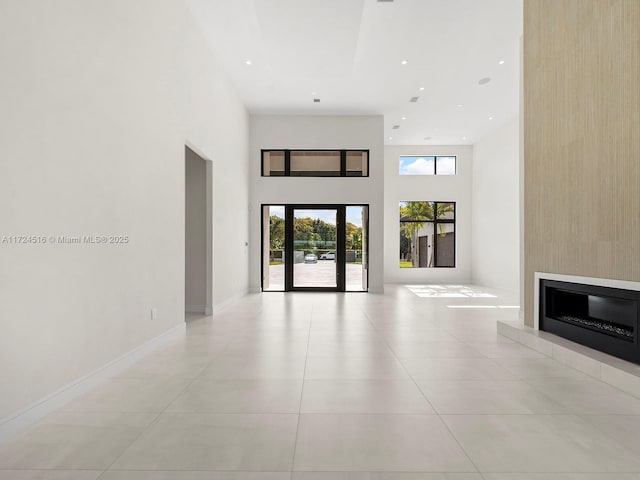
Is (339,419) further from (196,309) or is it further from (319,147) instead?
(319,147)

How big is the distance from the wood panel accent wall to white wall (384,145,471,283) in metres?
8.01

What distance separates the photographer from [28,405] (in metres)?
2.53

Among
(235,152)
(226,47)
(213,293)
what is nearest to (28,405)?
(213,293)

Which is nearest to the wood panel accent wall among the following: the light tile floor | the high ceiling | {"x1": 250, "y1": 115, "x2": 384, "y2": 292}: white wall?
the light tile floor

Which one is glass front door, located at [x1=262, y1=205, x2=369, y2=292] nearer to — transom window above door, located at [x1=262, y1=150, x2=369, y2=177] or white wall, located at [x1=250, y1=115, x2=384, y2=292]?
white wall, located at [x1=250, y1=115, x2=384, y2=292]

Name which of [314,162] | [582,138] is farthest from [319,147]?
[582,138]

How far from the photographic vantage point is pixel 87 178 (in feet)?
10.4

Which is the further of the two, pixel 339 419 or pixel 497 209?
pixel 497 209

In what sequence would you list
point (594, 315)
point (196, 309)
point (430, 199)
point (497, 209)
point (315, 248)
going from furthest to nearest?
point (430, 199), point (497, 209), point (315, 248), point (196, 309), point (594, 315)

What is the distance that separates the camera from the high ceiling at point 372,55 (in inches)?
223

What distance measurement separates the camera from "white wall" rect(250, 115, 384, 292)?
10.2 metres

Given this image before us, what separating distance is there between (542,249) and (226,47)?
19.4 feet

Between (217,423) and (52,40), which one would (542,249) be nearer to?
(217,423)

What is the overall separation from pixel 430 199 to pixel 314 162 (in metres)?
4.67
